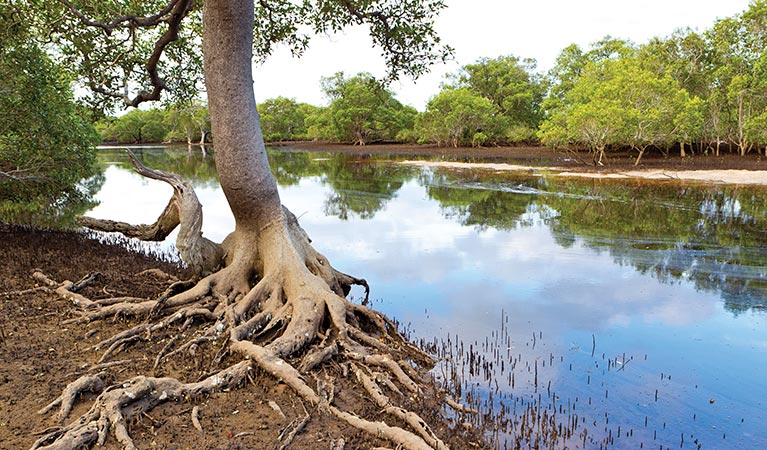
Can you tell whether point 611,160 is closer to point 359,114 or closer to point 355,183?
point 355,183

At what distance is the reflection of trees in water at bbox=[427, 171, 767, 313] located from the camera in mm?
10727

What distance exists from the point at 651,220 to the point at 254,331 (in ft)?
49.2

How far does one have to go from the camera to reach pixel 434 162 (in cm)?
4200

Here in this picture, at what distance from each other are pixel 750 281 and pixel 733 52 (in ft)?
120

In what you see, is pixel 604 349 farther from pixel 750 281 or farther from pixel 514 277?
pixel 750 281

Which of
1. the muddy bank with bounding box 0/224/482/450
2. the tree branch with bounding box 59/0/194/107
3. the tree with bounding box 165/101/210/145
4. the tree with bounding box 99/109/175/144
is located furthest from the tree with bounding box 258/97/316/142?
the muddy bank with bounding box 0/224/482/450

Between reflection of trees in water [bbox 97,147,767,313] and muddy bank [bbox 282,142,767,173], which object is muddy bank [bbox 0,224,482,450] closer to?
reflection of trees in water [bbox 97,147,767,313]

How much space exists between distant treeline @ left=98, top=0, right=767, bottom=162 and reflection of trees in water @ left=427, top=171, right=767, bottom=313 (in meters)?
6.47

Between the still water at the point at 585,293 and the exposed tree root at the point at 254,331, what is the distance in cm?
109

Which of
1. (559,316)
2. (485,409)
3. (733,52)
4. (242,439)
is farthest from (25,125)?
(733,52)

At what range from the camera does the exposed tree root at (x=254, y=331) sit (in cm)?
392

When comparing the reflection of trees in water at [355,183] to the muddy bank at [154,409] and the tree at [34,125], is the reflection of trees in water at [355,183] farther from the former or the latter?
the muddy bank at [154,409]

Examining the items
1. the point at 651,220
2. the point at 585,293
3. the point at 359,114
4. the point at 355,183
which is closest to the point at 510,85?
the point at 359,114

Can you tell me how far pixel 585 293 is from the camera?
31.0 feet
